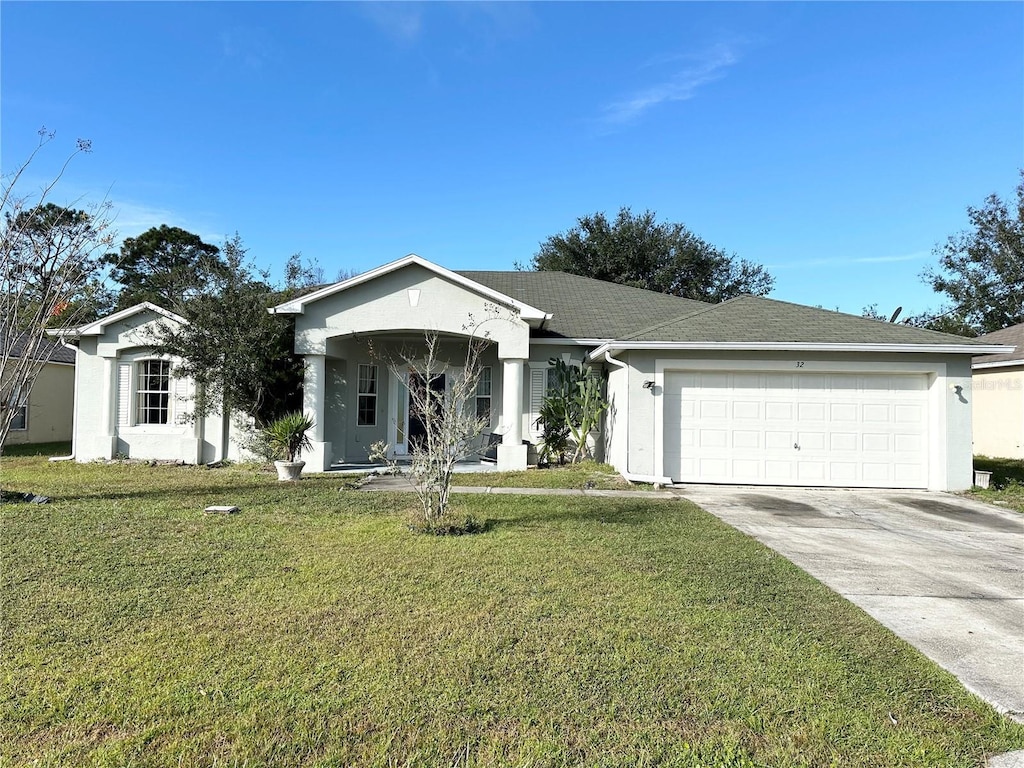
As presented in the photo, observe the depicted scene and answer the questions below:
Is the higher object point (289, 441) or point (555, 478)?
point (289, 441)

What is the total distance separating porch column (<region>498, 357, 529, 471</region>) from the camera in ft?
41.2

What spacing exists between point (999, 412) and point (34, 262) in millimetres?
24108

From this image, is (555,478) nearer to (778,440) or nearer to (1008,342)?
(778,440)

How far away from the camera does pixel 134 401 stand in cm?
1392

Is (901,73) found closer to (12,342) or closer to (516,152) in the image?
(516,152)

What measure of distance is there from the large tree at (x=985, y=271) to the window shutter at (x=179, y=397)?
121ft

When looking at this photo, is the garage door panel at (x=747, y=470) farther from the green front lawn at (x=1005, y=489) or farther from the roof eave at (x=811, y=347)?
the green front lawn at (x=1005, y=489)

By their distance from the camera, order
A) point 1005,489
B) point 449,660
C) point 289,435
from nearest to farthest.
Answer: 1. point 449,660
2. point 1005,489
3. point 289,435

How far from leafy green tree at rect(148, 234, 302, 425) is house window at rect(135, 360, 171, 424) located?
53.4 inches

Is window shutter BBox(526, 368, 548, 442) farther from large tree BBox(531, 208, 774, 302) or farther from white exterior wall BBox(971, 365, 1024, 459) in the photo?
large tree BBox(531, 208, 774, 302)

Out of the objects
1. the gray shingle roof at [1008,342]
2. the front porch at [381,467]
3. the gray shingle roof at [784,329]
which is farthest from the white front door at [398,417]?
the gray shingle roof at [1008,342]

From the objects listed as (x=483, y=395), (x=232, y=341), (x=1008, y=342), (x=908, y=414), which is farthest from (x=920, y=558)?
(x=1008, y=342)

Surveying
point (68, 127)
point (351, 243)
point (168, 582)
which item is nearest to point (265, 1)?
point (68, 127)

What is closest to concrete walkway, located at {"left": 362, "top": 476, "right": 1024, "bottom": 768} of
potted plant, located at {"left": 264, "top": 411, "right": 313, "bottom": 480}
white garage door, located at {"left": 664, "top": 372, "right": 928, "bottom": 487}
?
white garage door, located at {"left": 664, "top": 372, "right": 928, "bottom": 487}
